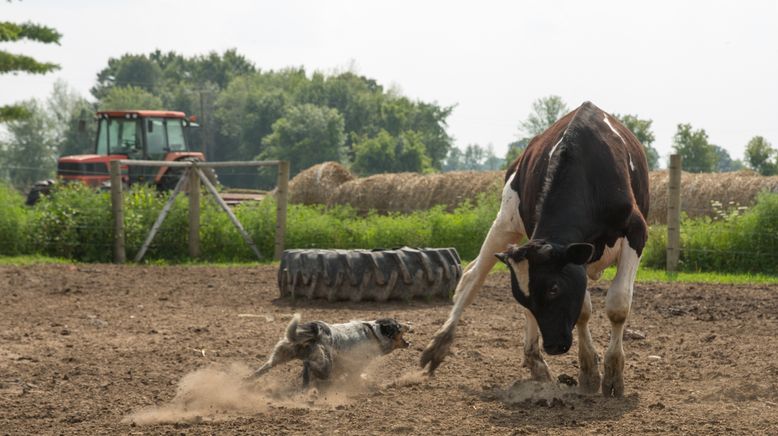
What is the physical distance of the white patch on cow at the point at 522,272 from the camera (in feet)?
19.2

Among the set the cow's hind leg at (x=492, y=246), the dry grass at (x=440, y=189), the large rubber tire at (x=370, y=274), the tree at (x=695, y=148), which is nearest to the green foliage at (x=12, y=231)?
the large rubber tire at (x=370, y=274)

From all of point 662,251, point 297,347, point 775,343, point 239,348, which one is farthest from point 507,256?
point 662,251

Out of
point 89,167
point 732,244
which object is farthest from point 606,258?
point 89,167

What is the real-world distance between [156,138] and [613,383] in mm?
22083

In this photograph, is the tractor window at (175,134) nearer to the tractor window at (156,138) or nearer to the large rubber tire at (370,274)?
the tractor window at (156,138)

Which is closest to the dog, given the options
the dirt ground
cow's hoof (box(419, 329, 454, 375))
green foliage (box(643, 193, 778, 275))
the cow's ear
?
the dirt ground

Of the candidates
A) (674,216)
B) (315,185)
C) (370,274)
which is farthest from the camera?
(315,185)

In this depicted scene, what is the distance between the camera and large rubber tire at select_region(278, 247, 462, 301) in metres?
11.2

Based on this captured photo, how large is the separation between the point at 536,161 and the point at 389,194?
21880 mm

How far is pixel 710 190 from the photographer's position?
22906 mm

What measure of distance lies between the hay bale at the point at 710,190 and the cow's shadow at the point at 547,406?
51.9ft

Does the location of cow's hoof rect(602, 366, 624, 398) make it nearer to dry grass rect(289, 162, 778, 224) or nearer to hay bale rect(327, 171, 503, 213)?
dry grass rect(289, 162, 778, 224)

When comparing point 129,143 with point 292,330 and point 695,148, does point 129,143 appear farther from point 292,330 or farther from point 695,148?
point 695,148

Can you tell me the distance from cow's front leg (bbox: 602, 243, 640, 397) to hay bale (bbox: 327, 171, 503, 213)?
19565mm
